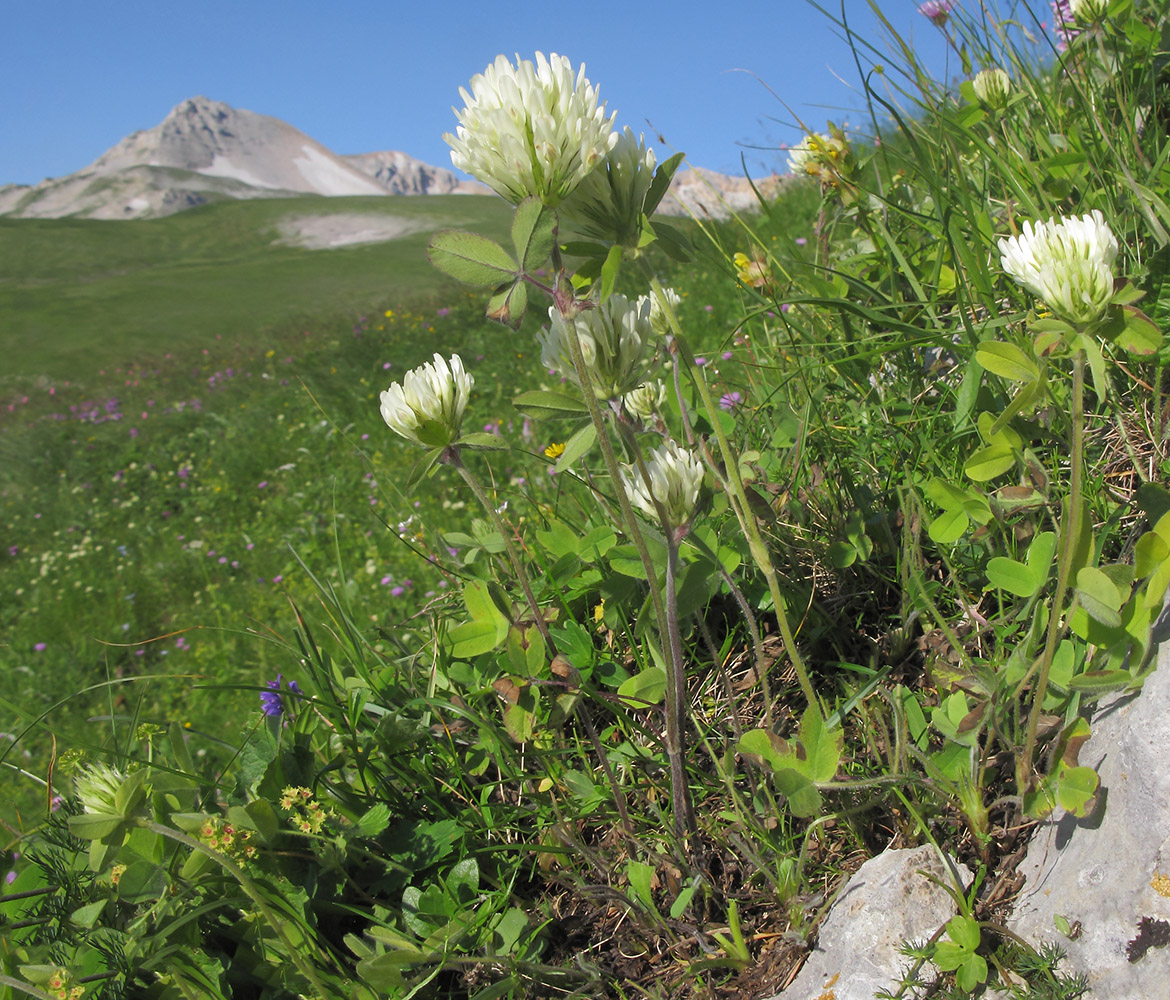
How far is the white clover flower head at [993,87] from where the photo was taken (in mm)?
2266

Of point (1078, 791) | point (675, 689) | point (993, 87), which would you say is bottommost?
point (1078, 791)

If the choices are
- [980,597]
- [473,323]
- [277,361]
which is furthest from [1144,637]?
[277,361]

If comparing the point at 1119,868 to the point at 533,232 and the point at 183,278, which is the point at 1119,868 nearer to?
the point at 533,232

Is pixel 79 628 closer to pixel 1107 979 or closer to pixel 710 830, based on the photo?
pixel 710 830

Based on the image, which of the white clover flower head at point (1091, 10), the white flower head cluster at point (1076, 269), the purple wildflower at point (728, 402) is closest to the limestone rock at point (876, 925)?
the white flower head cluster at point (1076, 269)

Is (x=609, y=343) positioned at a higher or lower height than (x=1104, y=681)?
higher

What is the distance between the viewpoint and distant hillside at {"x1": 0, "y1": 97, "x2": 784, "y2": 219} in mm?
84000

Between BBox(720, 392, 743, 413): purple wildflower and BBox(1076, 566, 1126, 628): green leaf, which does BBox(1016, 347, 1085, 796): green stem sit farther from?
BBox(720, 392, 743, 413): purple wildflower

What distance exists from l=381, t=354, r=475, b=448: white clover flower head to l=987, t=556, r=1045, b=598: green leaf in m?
0.96

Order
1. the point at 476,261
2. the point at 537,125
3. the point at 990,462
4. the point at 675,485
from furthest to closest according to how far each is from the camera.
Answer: the point at 990,462
the point at 675,485
the point at 476,261
the point at 537,125

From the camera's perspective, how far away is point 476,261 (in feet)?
3.66

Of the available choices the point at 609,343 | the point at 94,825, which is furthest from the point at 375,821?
the point at 609,343

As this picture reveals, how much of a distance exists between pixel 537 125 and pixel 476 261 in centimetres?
22

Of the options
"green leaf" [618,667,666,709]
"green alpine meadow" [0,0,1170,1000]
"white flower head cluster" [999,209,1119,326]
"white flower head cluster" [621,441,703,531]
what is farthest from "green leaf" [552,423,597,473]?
"white flower head cluster" [999,209,1119,326]
